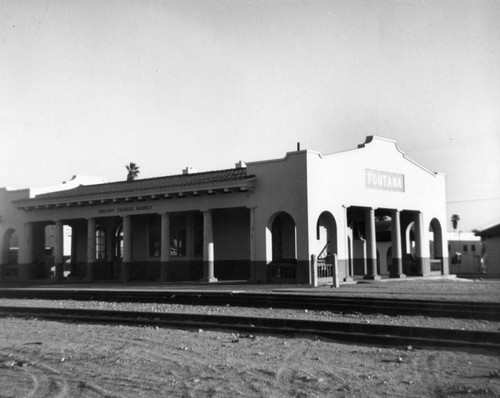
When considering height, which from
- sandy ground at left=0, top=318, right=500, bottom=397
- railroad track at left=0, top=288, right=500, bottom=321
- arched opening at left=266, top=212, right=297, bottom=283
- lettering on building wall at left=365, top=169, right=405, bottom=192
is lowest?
sandy ground at left=0, top=318, right=500, bottom=397

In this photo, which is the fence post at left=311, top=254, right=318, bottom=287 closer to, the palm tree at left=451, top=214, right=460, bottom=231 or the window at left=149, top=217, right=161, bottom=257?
the window at left=149, top=217, right=161, bottom=257

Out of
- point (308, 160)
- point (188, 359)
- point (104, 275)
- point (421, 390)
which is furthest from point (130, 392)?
point (104, 275)

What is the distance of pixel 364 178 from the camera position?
93.4 feet

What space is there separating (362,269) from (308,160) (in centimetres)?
1079

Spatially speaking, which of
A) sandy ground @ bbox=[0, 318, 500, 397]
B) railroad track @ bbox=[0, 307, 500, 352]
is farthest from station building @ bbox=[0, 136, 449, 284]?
sandy ground @ bbox=[0, 318, 500, 397]

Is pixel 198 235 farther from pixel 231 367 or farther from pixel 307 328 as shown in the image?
pixel 231 367

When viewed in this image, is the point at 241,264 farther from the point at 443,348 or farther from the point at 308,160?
the point at 443,348

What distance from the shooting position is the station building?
2606 cm

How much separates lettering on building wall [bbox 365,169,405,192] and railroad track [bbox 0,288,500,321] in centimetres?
1213

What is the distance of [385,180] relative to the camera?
97.2 ft

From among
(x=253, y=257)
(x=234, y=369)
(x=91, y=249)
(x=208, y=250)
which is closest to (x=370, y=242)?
(x=253, y=257)

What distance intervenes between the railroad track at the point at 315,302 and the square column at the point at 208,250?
6.68 meters

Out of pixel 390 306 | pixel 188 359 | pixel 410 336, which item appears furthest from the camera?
pixel 390 306

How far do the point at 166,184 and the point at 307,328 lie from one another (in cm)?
2064
